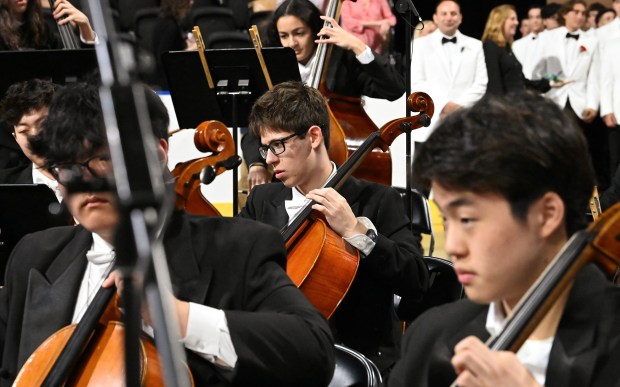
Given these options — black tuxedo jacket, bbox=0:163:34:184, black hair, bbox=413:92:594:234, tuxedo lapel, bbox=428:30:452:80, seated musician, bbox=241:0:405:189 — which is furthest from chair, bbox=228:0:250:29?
black hair, bbox=413:92:594:234

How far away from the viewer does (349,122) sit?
429cm

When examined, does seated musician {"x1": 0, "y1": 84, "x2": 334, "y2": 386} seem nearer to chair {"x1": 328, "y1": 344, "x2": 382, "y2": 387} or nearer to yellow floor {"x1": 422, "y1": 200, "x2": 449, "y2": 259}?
chair {"x1": 328, "y1": 344, "x2": 382, "y2": 387}

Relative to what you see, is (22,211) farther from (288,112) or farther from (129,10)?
(129,10)

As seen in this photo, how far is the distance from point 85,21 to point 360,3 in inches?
113

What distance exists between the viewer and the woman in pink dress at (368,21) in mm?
6695

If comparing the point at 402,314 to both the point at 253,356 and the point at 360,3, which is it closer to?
the point at 253,356

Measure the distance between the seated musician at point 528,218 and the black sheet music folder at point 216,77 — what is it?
261 centimetres

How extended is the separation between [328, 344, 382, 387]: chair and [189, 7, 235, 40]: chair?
229 inches

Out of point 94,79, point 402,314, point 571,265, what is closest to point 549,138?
point 571,265

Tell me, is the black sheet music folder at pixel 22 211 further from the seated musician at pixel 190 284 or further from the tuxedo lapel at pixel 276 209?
the seated musician at pixel 190 284

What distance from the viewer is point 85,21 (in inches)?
172

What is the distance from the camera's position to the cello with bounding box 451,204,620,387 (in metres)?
1.21

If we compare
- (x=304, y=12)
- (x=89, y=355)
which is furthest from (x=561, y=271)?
(x=304, y=12)

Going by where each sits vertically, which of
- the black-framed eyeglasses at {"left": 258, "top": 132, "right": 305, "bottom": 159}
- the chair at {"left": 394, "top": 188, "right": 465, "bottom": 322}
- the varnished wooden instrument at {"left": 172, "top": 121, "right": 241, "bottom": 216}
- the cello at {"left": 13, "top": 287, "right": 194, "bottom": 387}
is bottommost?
the chair at {"left": 394, "top": 188, "right": 465, "bottom": 322}
